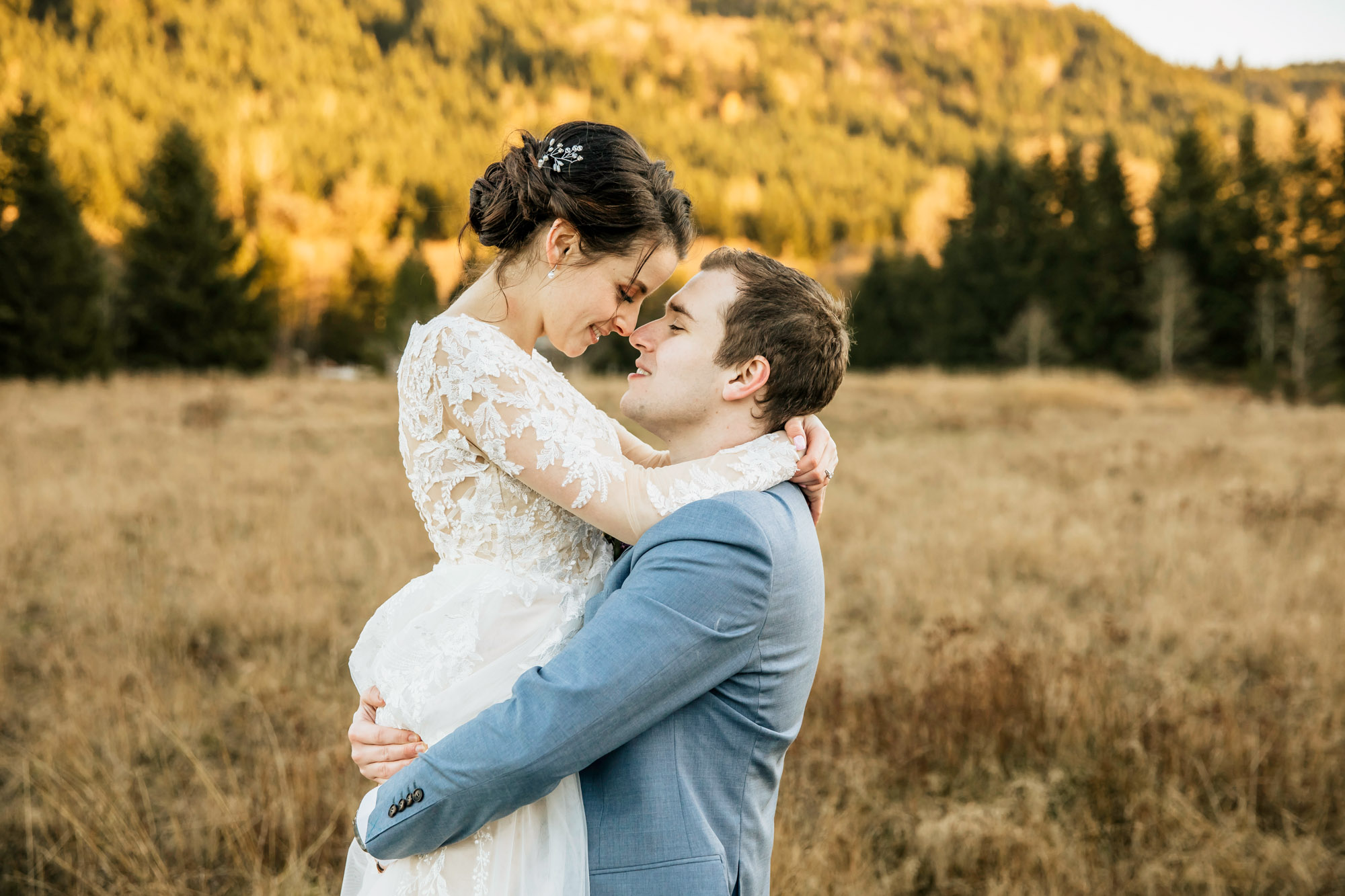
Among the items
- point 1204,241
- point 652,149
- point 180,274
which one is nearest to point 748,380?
point 180,274

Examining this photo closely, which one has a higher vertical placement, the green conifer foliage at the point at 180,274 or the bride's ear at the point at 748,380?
the green conifer foliage at the point at 180,274

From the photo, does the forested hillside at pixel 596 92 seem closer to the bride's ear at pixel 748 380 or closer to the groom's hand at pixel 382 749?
the groom's hand at pixel 382 749

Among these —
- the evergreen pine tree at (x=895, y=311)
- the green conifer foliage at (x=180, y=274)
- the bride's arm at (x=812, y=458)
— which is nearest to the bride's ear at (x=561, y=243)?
the bride's arm at (x=812, y=458)

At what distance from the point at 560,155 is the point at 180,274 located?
31.2 m

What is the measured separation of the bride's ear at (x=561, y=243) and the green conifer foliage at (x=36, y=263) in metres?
26.3

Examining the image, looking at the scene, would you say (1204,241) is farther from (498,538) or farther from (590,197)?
(498,538)

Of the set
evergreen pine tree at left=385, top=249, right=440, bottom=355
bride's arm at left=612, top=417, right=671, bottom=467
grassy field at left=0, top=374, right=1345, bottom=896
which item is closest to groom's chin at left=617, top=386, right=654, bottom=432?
bride's arm at left=612, top=417, right=671, bottom=467

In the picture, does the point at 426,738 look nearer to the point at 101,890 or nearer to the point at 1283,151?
the point at 101,890

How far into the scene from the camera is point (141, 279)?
27688 mm

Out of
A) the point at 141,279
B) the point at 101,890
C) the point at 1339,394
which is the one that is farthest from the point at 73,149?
the point at 1339,394

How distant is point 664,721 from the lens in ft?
4.63

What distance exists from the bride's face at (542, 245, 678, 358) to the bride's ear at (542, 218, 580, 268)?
1cm

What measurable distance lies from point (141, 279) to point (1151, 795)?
32.2 metres

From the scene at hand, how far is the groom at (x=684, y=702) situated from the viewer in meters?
1.29
